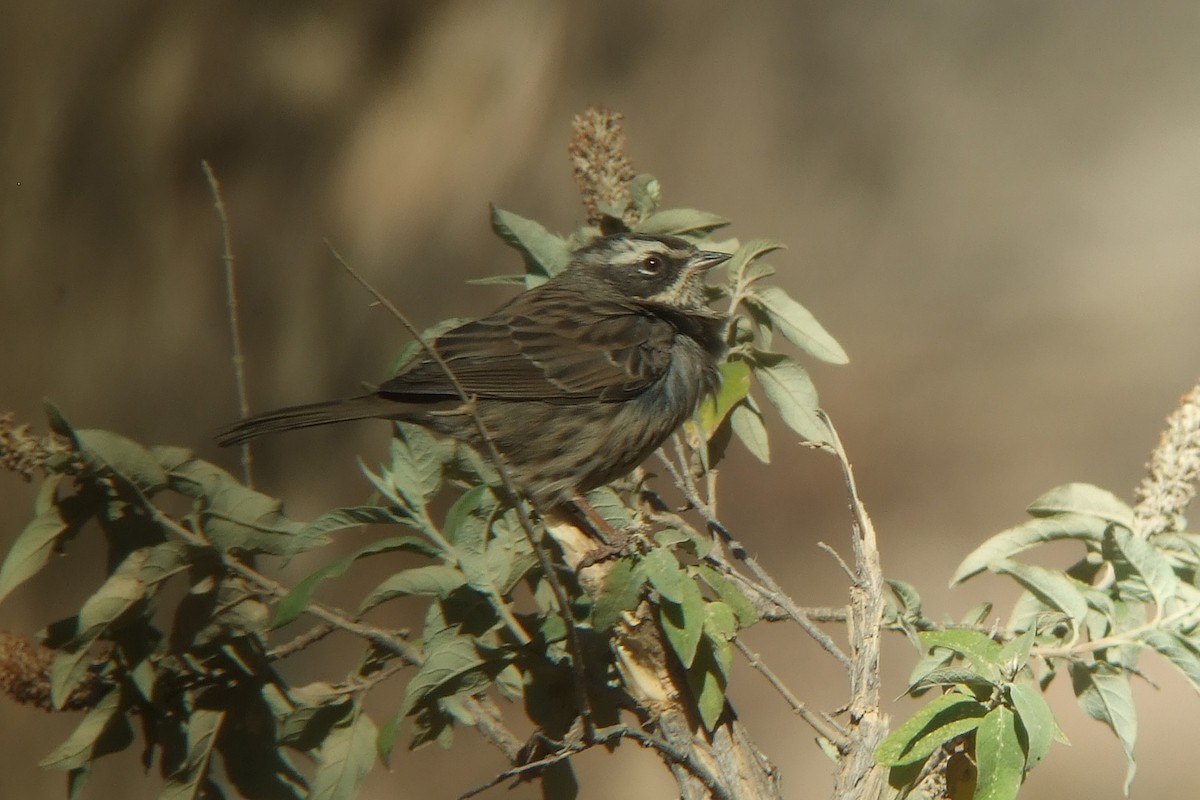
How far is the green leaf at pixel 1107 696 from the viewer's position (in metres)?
1.31

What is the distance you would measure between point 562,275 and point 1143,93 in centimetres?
100

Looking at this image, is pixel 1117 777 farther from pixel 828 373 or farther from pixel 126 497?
pixel 126 497

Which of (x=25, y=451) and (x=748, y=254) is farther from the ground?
(x=748, y=254)

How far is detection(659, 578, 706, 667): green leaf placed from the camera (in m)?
1.07

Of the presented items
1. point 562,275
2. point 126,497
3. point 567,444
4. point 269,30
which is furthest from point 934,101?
point 126,497

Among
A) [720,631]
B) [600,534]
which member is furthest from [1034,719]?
[600,534]

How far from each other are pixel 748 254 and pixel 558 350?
17.3 inches

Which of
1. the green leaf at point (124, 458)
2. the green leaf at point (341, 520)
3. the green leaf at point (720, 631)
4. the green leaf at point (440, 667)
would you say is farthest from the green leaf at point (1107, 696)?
the green leaf at point (124, 458)

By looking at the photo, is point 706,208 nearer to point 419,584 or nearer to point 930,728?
point 419,584

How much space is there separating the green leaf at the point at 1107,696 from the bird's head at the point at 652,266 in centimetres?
78

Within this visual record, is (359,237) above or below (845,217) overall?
below

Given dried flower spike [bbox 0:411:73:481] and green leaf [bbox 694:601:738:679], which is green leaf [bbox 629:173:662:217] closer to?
green leaf [bbox 694:601:738:679]

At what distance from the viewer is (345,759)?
4.16 feet

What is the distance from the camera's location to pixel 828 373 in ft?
6.57
